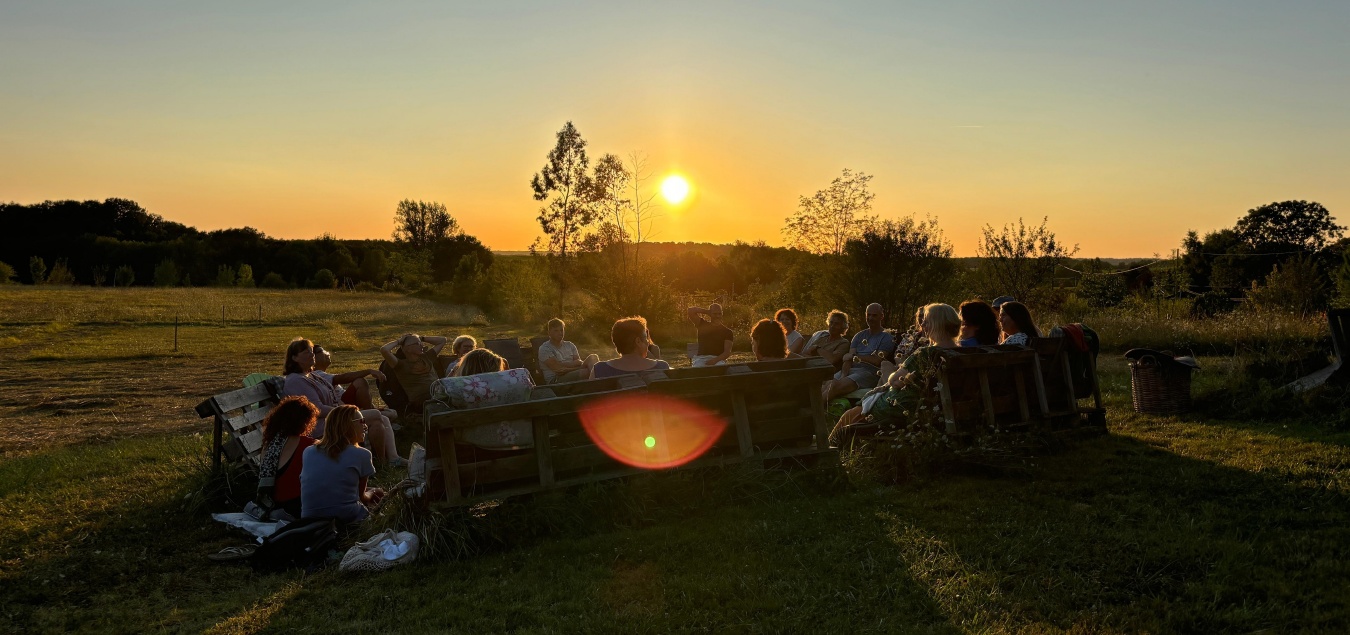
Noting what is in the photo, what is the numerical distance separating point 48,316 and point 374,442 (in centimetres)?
3464

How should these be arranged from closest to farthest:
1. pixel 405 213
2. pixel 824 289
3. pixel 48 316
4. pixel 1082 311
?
pixel 824 289, pixel 1082 311, pixel 48 316, pixel 405 213

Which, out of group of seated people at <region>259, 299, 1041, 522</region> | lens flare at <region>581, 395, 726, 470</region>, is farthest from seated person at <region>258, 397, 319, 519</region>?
lens flare at <region>581, 395, 726, 470</region>

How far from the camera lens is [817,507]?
5656mm

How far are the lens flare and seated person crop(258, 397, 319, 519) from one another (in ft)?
7.32

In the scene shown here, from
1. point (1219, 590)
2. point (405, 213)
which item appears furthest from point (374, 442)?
point (405, 213)

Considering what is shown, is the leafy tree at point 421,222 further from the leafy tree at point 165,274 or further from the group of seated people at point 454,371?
the group of seated people at point 454,371

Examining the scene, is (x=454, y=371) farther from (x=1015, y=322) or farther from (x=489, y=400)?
(x=1015, y=322)

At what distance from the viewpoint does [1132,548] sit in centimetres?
449

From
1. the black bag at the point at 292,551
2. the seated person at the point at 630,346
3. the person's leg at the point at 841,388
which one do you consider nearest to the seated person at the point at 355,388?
the seated person at the point at 630,346

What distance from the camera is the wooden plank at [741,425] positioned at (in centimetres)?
605

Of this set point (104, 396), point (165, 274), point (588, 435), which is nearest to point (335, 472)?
point (588, 435)

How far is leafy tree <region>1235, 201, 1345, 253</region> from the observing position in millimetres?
50625

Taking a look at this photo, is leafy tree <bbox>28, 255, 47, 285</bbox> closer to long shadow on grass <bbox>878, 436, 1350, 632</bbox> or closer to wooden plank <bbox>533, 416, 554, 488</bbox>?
wooden plank <bbox>533, 416, 554, 488</bbox>

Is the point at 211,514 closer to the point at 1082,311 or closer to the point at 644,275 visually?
the point at 644,275
